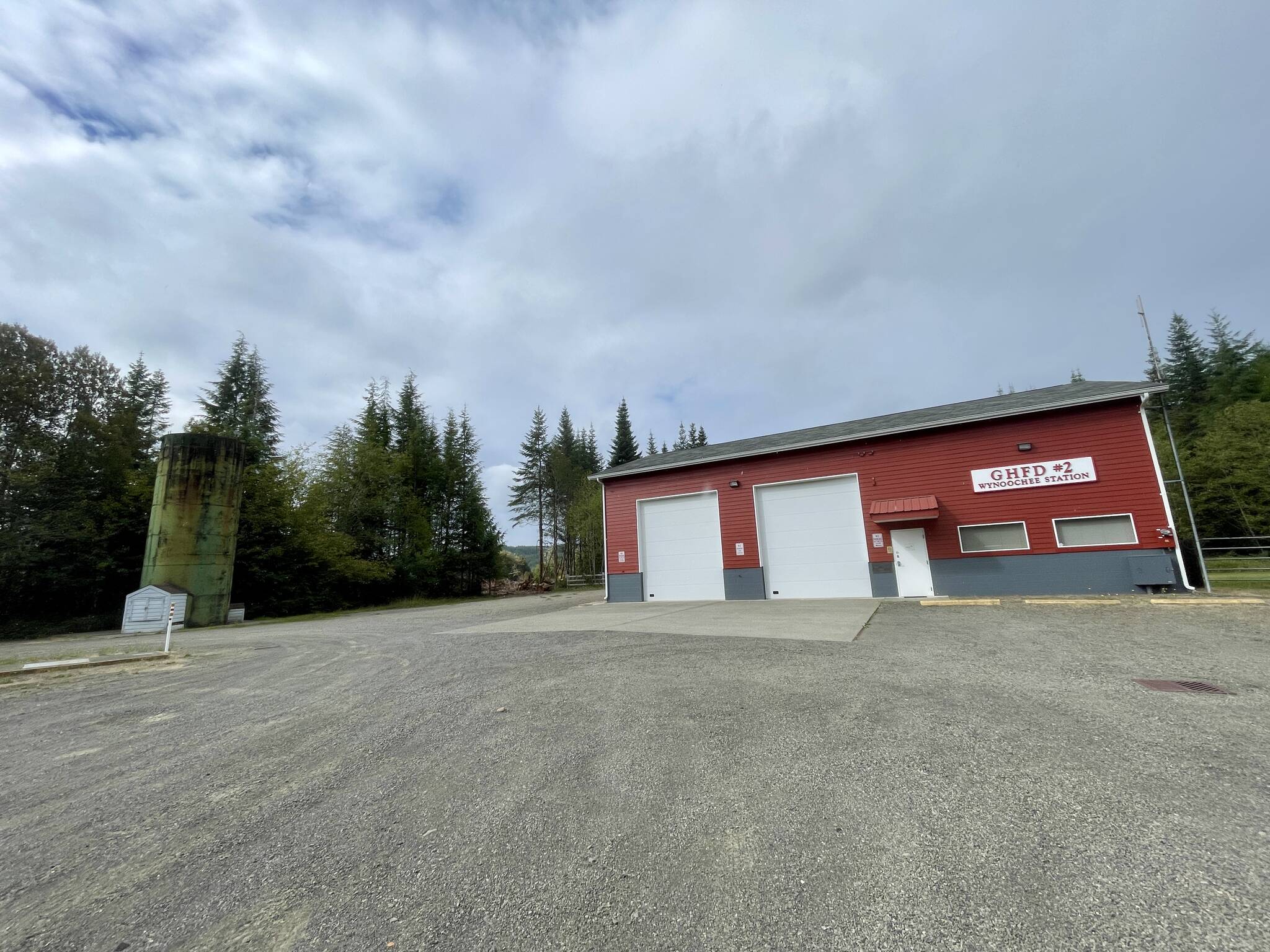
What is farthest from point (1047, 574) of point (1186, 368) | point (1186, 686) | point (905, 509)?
point (1186, 368)

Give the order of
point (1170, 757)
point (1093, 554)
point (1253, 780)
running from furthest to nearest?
point (1093, 554)
point (1170, 757)
point (1253, 780)

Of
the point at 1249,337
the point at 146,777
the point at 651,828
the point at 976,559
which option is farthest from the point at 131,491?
the point at 1249,337

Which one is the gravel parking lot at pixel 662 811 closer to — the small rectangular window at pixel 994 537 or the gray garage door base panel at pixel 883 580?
the small rectangular window at pixel 994 537

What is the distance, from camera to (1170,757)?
304 cm

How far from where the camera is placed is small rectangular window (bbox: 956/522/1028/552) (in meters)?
12.2

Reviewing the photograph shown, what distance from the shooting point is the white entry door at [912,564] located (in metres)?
13.0

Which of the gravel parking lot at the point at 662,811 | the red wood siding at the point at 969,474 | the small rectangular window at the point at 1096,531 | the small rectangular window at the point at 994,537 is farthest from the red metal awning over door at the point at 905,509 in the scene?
the gravel parking lot at the point at 662,811

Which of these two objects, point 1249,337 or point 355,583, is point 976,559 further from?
point 1249,337

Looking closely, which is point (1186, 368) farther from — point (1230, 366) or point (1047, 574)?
point (1047, 574)

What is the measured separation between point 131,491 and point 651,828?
25622 millimetres

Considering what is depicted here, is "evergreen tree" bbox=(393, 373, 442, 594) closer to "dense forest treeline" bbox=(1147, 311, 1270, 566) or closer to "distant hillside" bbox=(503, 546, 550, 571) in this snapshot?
"distant hillside" bbox=(503, 546, 550, 571)

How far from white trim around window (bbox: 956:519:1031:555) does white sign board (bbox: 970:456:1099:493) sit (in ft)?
2.66

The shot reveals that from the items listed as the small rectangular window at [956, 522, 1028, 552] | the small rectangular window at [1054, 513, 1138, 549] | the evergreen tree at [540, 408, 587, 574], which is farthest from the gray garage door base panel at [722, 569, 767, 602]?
the evergreen tree at [540, 408, 587, 574]

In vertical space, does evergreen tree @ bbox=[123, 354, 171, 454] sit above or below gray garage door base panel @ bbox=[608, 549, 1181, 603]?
above
